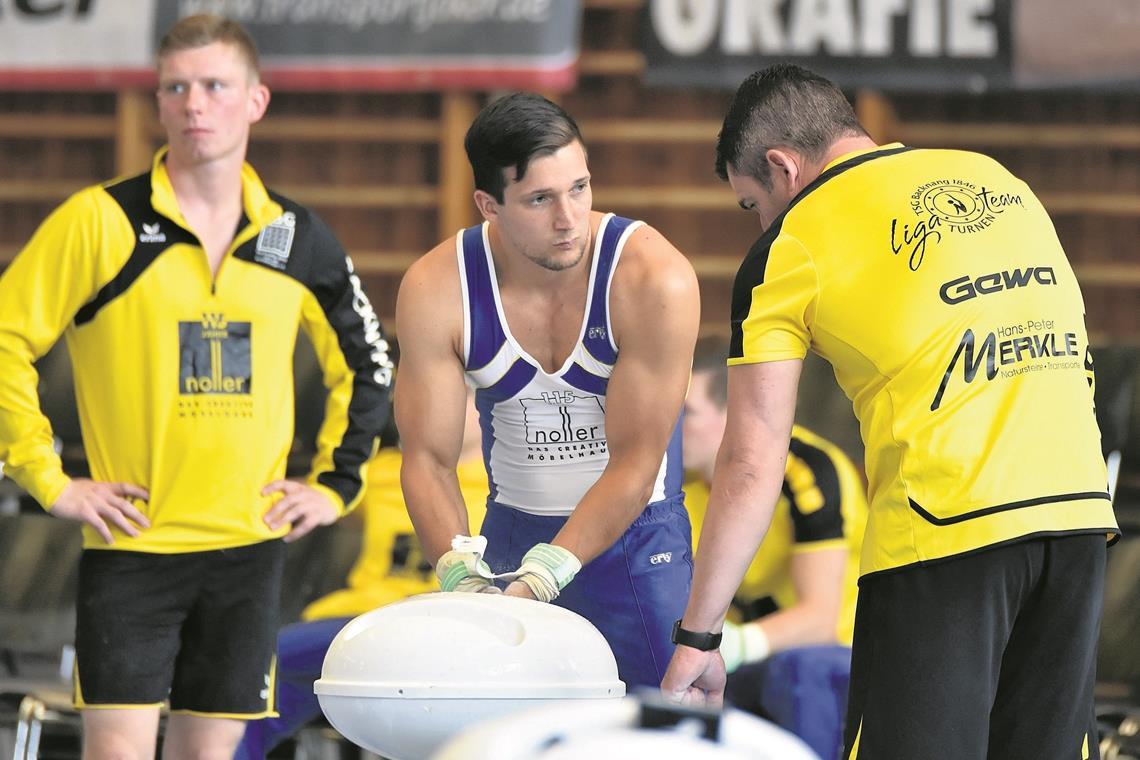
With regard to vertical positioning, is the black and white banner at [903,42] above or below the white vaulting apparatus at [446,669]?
above

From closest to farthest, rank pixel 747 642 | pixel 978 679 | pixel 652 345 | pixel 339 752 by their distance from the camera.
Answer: pixel 978 679 < pixel 652 345 < pixel 747 642 < pixel 339 752

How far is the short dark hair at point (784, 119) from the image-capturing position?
2.44 m

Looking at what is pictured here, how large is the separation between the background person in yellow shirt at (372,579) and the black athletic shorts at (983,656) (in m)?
2.17

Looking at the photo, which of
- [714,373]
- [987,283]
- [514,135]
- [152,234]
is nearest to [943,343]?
[987,283]

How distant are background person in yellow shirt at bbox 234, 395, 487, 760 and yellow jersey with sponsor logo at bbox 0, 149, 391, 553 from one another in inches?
45.3

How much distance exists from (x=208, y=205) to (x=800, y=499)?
1715 millimetres

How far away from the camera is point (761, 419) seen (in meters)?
2.37

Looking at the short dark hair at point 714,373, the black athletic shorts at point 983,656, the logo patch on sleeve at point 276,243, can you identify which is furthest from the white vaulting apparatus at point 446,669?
the short dark hair at point 714,373

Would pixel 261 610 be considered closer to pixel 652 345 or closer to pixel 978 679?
pixel 652 345

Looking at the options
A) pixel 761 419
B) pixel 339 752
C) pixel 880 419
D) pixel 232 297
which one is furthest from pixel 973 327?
pixel 339 752

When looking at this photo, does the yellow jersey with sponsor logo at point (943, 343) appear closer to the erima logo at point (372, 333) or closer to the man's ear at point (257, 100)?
the erima logo at point (372, 333)

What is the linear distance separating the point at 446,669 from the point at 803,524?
236cm

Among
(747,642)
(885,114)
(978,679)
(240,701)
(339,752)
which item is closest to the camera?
(978,679)

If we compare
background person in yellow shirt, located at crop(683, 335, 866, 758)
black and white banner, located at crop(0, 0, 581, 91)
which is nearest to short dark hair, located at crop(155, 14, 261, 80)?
background person in yellow shirt, located at crop(683, 335, 866, 758)
